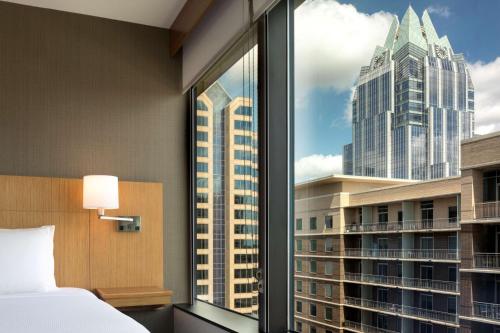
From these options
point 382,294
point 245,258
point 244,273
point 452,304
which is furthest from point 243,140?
point 452,304

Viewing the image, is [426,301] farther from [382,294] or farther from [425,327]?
[382,294]

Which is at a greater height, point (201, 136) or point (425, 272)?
point (201, 136)

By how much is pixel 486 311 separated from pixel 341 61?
140 centimetres

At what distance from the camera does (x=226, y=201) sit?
4.16 m

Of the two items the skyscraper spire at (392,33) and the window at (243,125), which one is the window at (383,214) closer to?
the skyscraper spire at (392,33)

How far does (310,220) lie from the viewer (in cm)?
301

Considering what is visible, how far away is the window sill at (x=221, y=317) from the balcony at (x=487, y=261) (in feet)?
5.38

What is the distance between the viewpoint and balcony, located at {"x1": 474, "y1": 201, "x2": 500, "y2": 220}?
1.90m

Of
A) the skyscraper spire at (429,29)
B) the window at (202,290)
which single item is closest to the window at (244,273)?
the window at (202,290)

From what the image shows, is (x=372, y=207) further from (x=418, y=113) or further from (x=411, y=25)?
(x=411, y=25)

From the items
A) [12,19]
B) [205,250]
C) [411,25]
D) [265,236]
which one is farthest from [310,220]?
[12,19]

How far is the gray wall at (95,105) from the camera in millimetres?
4324

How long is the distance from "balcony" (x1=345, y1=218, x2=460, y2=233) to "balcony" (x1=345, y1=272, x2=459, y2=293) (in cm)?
20

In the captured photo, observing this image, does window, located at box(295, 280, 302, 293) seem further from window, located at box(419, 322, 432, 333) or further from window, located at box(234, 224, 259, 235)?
window, located at box(419, 322, 432, 333)
